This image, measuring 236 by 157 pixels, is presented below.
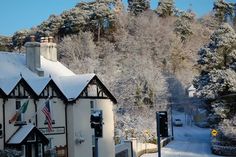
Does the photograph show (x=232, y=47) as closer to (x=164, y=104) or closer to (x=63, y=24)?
(x=164, y=104)

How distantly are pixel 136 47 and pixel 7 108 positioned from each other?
55931 mm

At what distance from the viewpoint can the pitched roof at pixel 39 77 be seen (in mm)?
32625

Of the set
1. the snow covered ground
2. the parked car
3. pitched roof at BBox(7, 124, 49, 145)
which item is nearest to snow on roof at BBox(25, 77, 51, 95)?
pitched roof at BBox(7, 124, 49, 145)

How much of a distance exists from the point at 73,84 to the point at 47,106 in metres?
6.32

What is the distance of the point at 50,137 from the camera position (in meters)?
34.2

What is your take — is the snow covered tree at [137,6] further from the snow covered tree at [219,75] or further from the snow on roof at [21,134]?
the snow on roof at [21,134]

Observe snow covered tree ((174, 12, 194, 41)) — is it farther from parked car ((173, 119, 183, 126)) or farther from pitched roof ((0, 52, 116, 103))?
pitched roof ((0, 52, 116, 103))

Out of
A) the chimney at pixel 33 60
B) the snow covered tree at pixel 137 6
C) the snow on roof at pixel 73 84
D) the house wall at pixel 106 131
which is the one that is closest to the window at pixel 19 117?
the snow on roof at pixel 73 84

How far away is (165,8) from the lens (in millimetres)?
113250

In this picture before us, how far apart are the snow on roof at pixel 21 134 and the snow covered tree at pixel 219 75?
2457 centimetres

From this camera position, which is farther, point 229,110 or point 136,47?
point 136,47

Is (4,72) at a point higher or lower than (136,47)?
lower

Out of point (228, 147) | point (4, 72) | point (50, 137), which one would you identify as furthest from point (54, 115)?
point (228, 147)

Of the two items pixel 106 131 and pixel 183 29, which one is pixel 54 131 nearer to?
pixel 106 131
